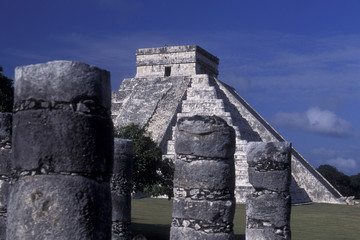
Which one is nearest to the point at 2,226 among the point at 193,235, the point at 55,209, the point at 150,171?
the point at 193,235

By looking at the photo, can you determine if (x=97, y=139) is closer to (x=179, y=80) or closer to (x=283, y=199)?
(x=283, y=199)

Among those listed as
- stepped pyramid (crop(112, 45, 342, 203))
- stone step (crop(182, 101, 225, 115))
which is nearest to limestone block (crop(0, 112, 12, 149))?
stepped pyramid (crop(112, 45, 342, 203))

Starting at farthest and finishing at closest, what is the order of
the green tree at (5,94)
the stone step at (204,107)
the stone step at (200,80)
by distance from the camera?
the stone step at (200,80), the stone step at (204,107), the green tree at (5,94)

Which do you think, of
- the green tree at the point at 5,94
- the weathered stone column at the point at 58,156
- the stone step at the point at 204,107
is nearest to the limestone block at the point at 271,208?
the weathered stone column at the point at 58,156

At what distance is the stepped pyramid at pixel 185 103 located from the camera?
1300 inches

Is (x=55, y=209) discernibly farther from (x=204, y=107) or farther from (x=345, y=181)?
(x=345, y=181)

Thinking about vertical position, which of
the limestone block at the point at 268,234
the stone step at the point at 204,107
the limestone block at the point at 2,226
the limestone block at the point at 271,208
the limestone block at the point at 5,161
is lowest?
the limestone block at the point at 268,234

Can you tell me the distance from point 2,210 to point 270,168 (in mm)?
4426

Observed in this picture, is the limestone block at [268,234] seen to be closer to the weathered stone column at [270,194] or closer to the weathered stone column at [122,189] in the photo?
the weathered stone column at [270,194]

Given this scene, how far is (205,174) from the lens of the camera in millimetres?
6914

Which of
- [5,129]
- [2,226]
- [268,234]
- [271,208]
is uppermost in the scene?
[5,129]

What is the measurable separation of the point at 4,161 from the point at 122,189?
267cm

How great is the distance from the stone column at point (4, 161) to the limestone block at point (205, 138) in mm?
2593

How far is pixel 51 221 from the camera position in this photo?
3736 millimetres
